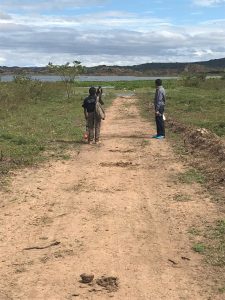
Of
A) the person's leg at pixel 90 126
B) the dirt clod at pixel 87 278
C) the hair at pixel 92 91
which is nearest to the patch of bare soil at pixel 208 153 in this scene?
the person's leg at pixel 90 126

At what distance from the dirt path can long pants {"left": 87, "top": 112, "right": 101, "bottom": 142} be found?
9.47ft

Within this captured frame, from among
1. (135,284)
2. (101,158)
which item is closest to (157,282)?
(135,284)

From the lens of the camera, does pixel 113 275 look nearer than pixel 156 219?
Yes

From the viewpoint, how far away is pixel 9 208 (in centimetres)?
712

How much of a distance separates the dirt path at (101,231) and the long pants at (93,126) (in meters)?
2.89

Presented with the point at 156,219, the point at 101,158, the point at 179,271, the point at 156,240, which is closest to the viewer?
the point at 179,271

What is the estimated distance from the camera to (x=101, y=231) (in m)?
6.04

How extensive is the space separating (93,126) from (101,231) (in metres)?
7.49

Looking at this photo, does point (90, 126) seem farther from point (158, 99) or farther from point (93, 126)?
point (158, 99)

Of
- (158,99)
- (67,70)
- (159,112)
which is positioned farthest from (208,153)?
(67,70)

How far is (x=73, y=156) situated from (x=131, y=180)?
285 centimetres

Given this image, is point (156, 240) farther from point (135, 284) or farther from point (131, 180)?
point (131, 180)

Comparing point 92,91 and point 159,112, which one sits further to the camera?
point 159,112

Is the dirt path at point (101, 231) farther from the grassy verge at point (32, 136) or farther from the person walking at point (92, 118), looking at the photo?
the person walking at point (92, 118)
